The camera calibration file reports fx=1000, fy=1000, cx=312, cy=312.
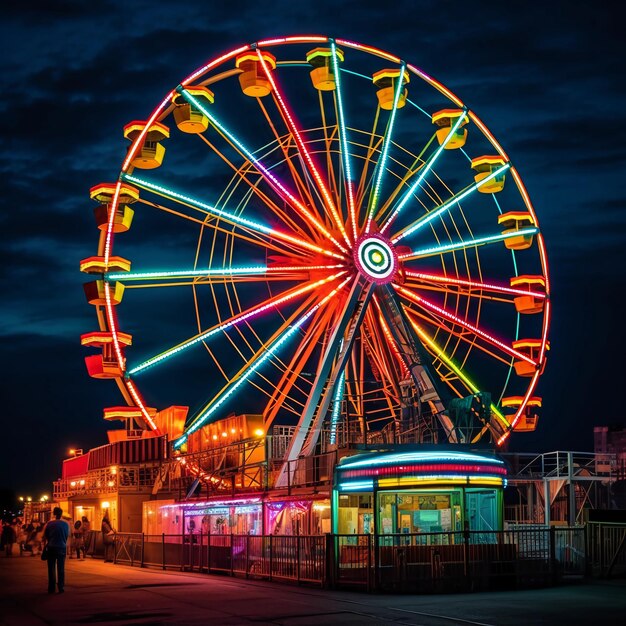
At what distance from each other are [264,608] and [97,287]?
13558mm

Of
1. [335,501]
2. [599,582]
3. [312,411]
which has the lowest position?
[599,582]

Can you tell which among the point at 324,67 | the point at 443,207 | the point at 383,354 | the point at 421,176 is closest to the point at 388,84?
the point at 324,67

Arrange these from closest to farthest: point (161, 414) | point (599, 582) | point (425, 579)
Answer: point (425, 579)
point (599, 582)
point (161, 414)

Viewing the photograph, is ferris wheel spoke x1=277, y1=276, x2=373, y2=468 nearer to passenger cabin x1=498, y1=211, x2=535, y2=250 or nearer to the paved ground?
the paved ground

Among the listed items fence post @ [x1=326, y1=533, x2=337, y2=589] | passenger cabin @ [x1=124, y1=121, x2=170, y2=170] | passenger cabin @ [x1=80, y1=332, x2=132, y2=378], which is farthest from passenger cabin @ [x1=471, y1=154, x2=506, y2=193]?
fence post @ [x1=326, y1=533, x2=337, y2=589]

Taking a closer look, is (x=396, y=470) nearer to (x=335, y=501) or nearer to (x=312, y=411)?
(x=335, y=501)

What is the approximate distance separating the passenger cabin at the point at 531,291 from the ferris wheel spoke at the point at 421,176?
4613 mm

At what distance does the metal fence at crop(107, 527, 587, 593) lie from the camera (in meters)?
17.0

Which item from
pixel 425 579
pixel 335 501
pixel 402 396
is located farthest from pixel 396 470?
pixel 402 396

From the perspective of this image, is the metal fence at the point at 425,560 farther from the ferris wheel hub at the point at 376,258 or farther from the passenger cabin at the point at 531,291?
the passenger cabin at the point at 531,291

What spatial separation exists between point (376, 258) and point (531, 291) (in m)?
6.38

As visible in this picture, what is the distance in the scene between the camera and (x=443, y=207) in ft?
98.5

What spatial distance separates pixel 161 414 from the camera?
44.2m

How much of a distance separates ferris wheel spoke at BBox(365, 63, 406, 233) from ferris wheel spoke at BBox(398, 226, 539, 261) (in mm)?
1618
